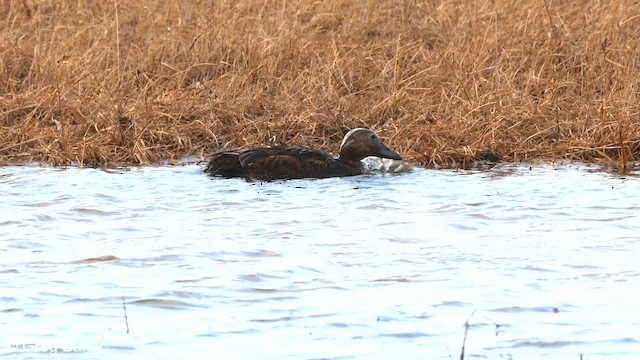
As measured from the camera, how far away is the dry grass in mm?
10188

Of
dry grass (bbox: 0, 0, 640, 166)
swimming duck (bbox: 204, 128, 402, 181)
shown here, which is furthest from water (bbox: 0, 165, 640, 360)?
dry grass (bbox: 0, 0, 640, 166)

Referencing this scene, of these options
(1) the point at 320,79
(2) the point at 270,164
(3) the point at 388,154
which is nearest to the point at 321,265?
(2) the point at 270,164

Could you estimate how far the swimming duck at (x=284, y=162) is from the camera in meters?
9.24

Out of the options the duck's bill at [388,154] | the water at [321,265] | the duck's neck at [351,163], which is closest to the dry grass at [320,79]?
the duck's bill at [388,154]

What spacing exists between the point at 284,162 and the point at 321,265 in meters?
2.86

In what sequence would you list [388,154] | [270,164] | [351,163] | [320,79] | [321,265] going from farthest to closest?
[320,79] → [351,163] → [388,154] → [270,164] → [321,265]

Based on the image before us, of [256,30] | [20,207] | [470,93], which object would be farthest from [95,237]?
[256,30]

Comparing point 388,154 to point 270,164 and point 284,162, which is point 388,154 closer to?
point 284,162

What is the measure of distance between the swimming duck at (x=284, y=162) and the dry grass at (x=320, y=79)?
1.48 feet

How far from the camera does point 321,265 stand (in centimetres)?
647

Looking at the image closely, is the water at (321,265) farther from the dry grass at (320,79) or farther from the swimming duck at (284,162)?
the dry grass at (320,79)

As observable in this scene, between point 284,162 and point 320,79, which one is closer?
point 284,162

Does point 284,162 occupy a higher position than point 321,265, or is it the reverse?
point 321,265

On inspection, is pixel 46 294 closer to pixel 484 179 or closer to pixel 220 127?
pixel 484 179
